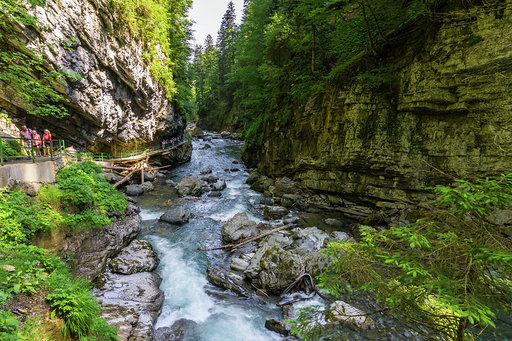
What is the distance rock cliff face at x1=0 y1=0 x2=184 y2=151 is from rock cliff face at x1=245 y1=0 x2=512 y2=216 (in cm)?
1327

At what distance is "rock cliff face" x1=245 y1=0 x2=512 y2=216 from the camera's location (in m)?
7.08

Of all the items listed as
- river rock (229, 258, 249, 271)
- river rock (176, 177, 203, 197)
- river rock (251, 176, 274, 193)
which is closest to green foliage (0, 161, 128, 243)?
river rock (229, 258, 249, 271)

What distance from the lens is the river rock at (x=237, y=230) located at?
956 centimetres

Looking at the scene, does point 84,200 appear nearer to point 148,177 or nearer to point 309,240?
point 309,240

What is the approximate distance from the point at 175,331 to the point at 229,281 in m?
2.15

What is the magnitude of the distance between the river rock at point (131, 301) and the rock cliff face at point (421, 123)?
27.8 ft

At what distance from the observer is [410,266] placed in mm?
2412

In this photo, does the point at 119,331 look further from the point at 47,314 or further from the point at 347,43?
the point at 347,43

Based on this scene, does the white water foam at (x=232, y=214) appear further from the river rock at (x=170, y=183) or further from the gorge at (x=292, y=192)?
the river rock at (x=170, y=183)

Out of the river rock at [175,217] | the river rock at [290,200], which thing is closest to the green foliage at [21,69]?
A: the river rock at [175,217]

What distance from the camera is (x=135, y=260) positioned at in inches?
293

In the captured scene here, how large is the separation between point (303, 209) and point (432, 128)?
784cm

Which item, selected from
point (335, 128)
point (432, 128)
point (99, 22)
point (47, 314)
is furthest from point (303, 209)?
point (99, 22)

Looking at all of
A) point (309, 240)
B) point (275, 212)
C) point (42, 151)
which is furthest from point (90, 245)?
point (275, 212)
